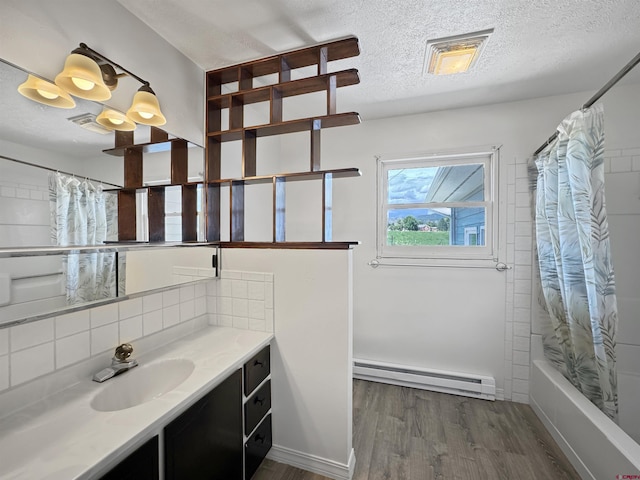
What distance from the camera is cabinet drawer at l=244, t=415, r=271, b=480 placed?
131cm

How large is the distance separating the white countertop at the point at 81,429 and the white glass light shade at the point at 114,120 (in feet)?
3.57

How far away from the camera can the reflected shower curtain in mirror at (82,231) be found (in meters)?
1.00

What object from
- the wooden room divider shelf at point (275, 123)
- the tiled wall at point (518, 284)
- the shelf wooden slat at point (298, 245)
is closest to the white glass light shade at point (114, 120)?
the wooden room divider shelf at point (275, 123)

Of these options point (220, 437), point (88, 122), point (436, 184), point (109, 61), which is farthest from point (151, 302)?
point (436, 184)

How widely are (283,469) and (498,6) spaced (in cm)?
261

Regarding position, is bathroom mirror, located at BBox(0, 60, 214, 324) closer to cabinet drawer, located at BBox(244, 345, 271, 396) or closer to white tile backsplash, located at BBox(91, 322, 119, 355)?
white tile backsplash, located at BBox(91, 322, 119, 355)

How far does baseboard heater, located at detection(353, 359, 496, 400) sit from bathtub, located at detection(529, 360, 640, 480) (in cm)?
33

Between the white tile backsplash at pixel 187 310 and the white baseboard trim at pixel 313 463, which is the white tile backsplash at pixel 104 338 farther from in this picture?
the white baseboard trim at pixel 313 463

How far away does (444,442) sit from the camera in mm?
1693

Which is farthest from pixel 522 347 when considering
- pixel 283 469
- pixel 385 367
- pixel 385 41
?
pixel 385 41

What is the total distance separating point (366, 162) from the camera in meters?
2.44

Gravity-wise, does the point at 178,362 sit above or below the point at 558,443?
above

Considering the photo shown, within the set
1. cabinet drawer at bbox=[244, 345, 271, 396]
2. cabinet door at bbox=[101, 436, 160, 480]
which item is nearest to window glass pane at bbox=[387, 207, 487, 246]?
cabinet drawer at bbox=[244, 345, 271, 396]

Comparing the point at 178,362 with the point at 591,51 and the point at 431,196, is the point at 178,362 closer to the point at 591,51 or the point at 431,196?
the point at 431,196
